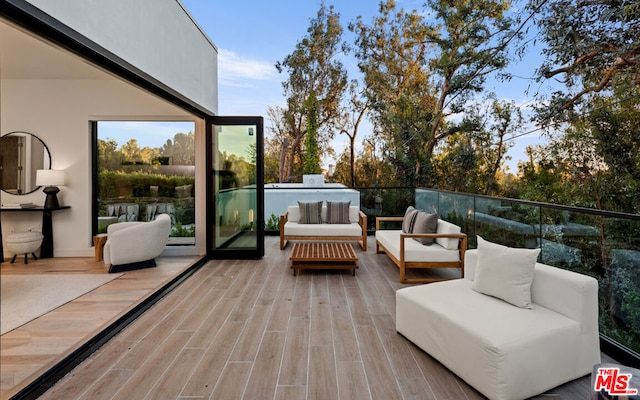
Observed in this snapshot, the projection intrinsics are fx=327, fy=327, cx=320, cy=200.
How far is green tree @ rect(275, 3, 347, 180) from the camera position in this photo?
1135 cm

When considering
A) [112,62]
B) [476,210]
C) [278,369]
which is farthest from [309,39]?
[278,369]

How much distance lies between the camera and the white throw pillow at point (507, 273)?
2232 mm

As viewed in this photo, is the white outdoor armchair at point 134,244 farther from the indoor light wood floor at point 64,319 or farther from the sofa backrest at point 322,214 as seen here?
the sofa backrest at point 322,214

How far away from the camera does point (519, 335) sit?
6.13 feet

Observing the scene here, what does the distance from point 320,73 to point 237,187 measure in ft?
25.8

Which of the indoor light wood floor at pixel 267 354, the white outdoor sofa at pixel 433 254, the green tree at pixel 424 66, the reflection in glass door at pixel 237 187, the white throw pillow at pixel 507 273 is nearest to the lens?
the indoor light wood floor at pixel 267 354

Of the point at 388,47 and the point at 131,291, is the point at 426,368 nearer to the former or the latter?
the point at 131,291

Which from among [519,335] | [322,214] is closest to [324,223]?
[322,214]

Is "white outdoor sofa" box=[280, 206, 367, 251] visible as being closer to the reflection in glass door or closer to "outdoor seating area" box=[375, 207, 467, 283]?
the reflection in glass door

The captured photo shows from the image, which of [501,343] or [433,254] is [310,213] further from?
[501,343]

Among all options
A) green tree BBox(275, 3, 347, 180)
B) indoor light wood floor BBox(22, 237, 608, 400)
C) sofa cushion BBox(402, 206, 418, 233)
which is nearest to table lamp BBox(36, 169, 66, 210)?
indoor light wood floor BBox(22, 237, 608, 400)

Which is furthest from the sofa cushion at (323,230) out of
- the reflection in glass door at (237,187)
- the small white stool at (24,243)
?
the small white stool at (24,243)

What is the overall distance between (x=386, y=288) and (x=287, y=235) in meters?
2.42

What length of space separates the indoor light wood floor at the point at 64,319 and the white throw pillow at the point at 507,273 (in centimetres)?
303
